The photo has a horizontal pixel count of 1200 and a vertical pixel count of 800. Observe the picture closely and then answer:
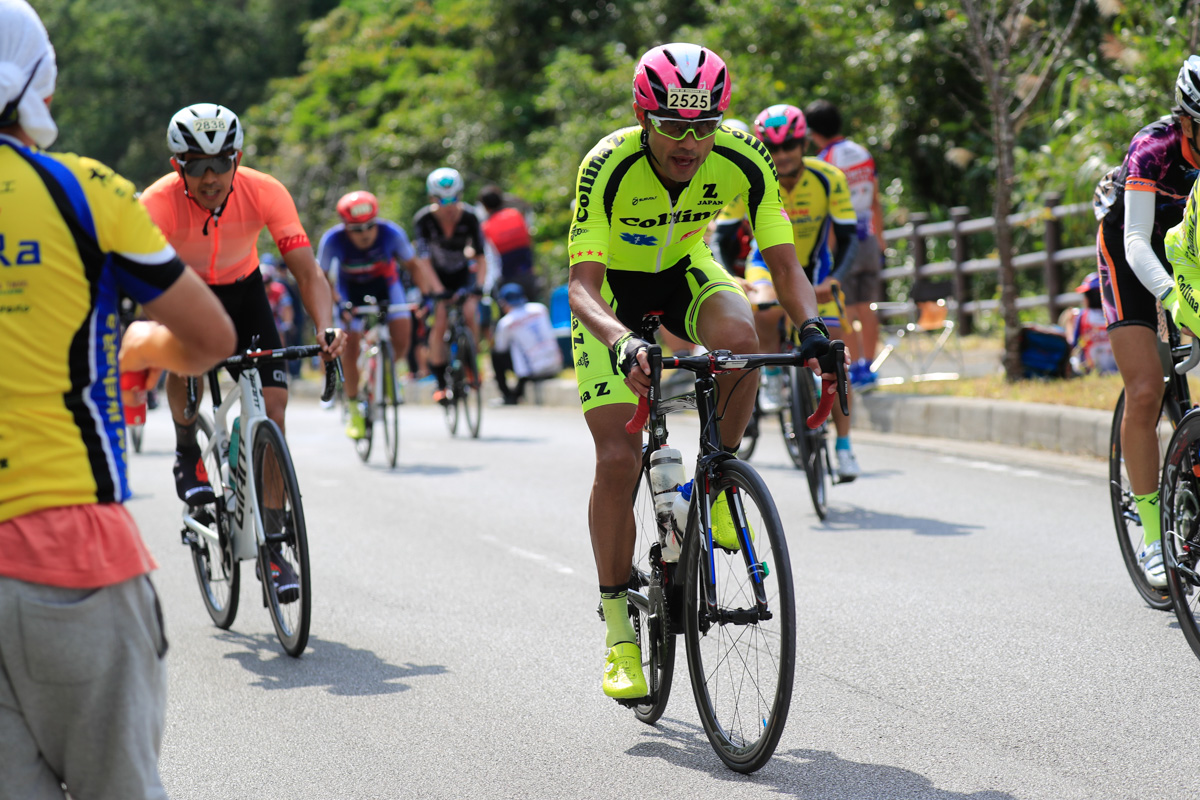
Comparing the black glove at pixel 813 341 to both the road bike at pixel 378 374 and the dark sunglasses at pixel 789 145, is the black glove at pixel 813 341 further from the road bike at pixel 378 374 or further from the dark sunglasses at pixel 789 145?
the road bike at pixel 378 374

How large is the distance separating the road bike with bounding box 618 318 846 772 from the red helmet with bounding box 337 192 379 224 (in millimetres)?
7337

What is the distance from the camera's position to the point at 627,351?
13.3ft

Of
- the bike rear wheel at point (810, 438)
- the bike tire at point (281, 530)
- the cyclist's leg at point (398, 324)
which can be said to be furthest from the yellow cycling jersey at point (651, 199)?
the cyclist's leg at point (398, 324)

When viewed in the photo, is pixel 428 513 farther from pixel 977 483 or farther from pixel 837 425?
pixel 977 483

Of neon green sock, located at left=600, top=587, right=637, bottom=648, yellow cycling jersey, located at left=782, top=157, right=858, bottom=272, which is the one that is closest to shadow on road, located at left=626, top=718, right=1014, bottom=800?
neon green sock, located at left=600, top=587, right=637, bottom=648

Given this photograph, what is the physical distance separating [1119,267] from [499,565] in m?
3.52

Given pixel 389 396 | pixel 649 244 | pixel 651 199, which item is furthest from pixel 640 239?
pixel 389 396

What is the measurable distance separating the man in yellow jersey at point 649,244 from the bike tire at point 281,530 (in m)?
1.54

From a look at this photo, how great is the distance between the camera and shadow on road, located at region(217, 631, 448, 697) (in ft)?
18.0

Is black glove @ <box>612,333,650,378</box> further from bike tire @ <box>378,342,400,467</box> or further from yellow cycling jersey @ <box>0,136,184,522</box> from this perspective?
bike tire @ <box>378,342,400,467</box>

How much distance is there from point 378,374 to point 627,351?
8.37 meters

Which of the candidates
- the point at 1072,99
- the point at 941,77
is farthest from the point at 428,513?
the point at 941,77

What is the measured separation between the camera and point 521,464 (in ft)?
38.6

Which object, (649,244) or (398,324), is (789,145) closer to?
(649,244)
